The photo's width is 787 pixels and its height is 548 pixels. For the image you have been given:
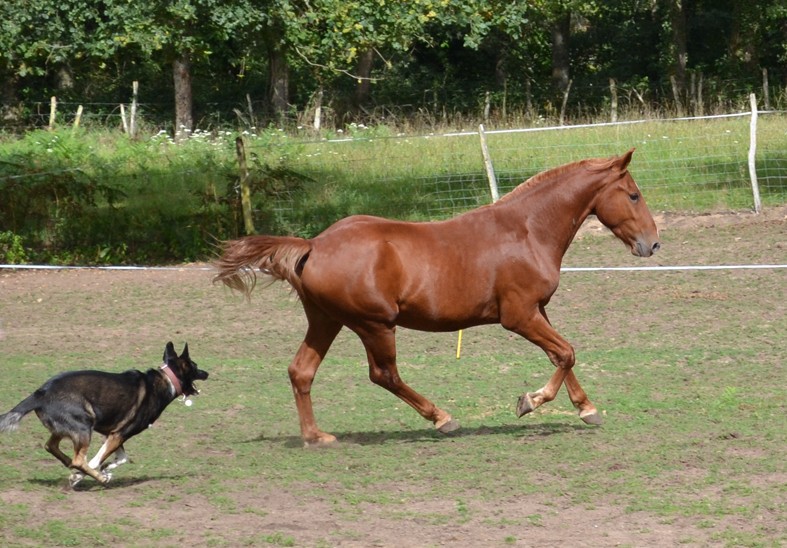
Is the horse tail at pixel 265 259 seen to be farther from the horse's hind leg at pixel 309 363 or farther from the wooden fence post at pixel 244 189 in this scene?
the wooden fence post at pixel 244 189

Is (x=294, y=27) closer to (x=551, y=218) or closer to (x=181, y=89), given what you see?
(x=181, y=89)

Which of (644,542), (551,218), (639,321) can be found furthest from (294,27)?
(644,542)

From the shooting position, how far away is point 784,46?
118 feet

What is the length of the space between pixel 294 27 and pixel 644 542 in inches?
563

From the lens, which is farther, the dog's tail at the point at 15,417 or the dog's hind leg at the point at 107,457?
the dog's hind leg at the point at 107,457

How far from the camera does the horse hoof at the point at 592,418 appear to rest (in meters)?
8.55

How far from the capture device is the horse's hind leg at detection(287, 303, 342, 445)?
27.6ft

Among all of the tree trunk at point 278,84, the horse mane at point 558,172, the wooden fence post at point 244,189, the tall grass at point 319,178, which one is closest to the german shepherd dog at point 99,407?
the horse mane at point 558,172

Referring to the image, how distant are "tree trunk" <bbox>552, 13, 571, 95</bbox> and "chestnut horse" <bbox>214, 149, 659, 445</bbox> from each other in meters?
29.5

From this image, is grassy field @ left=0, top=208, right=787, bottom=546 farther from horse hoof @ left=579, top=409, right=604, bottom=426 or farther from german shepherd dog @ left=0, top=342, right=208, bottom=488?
german shepherd dog @ left=0, top=342, right=208, bottom=488

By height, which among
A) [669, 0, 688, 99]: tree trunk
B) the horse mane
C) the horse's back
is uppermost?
[669, 0, 688, 99]: tree trunk

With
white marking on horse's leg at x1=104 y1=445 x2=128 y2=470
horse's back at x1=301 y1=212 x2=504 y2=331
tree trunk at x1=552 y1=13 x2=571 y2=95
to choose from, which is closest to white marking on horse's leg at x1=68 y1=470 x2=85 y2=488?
white marking on horse's leg at x1=104 y1=445 x2=128 y2=470

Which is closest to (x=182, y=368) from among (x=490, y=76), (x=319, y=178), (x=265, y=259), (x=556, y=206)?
(x=265, y=259)

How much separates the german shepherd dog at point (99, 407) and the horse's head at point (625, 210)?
11.1 feet
